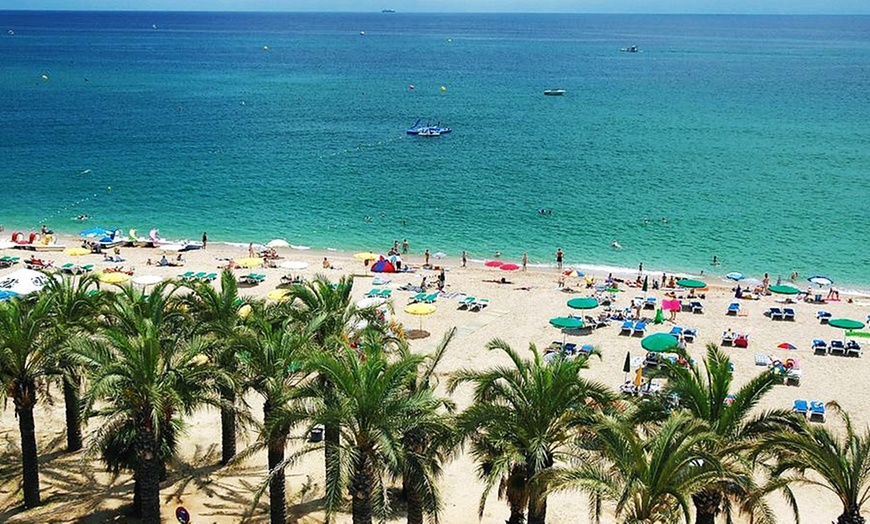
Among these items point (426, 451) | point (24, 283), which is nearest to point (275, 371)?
point (426, 451)

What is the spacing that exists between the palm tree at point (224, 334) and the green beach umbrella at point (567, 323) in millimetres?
13618

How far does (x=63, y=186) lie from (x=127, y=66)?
9560cm

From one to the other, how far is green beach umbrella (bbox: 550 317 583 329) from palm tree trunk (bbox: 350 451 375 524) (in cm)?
1680

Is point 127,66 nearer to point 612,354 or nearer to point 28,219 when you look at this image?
point 28,219

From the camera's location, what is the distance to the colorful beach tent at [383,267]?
39656mm

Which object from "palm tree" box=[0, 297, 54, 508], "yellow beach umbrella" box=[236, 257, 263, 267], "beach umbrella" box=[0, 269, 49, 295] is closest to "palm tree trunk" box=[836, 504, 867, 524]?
"palm tree" box=[0, 297, 54, 508]

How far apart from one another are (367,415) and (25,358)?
24.8ft

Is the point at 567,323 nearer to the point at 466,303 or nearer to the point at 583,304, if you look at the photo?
the point at 583,304

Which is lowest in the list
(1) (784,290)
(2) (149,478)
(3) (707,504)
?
(3) (707,504)

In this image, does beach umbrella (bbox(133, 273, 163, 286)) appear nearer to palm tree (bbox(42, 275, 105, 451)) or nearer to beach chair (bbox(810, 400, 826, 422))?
palm tree (bbox(42, 275, 105, 451))

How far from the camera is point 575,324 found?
1185 inches

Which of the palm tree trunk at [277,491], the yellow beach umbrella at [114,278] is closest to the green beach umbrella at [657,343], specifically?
the palm tree trunk at [277,491]

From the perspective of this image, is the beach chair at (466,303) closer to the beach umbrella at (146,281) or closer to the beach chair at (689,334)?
the beach chair at (689,334)

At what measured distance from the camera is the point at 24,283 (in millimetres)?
30328
